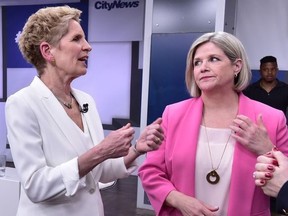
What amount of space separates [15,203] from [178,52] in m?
2.19

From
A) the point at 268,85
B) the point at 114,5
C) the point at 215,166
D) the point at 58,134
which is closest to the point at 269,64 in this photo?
the point at 268,85

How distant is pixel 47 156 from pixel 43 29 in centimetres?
53

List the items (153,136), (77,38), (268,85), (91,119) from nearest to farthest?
(153,136)
(77,38)
(91,119)
(268,85)

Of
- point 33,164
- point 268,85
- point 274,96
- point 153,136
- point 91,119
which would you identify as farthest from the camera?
point 268,85

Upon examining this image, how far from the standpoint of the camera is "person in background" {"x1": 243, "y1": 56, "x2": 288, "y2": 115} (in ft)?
12.8

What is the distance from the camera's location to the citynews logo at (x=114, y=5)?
5.21 m

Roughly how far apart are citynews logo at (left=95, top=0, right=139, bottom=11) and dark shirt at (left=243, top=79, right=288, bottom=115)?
232 centimetres

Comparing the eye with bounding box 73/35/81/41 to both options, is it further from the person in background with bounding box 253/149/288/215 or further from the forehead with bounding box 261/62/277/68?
the forehead with bounding box 261/62/277/68

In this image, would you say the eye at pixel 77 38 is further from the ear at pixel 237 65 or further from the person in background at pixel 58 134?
A: the ear at pixel 237 65

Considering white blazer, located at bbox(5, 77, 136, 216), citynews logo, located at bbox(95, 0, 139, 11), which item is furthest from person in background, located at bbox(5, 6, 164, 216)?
citynews logo, located at bbox(95, 0, 139, 11)

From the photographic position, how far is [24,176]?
1.27 metres

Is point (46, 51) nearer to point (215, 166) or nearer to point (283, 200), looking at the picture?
point (215, 166)

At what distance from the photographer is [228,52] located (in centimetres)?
146

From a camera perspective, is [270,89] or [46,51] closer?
[46,51]
